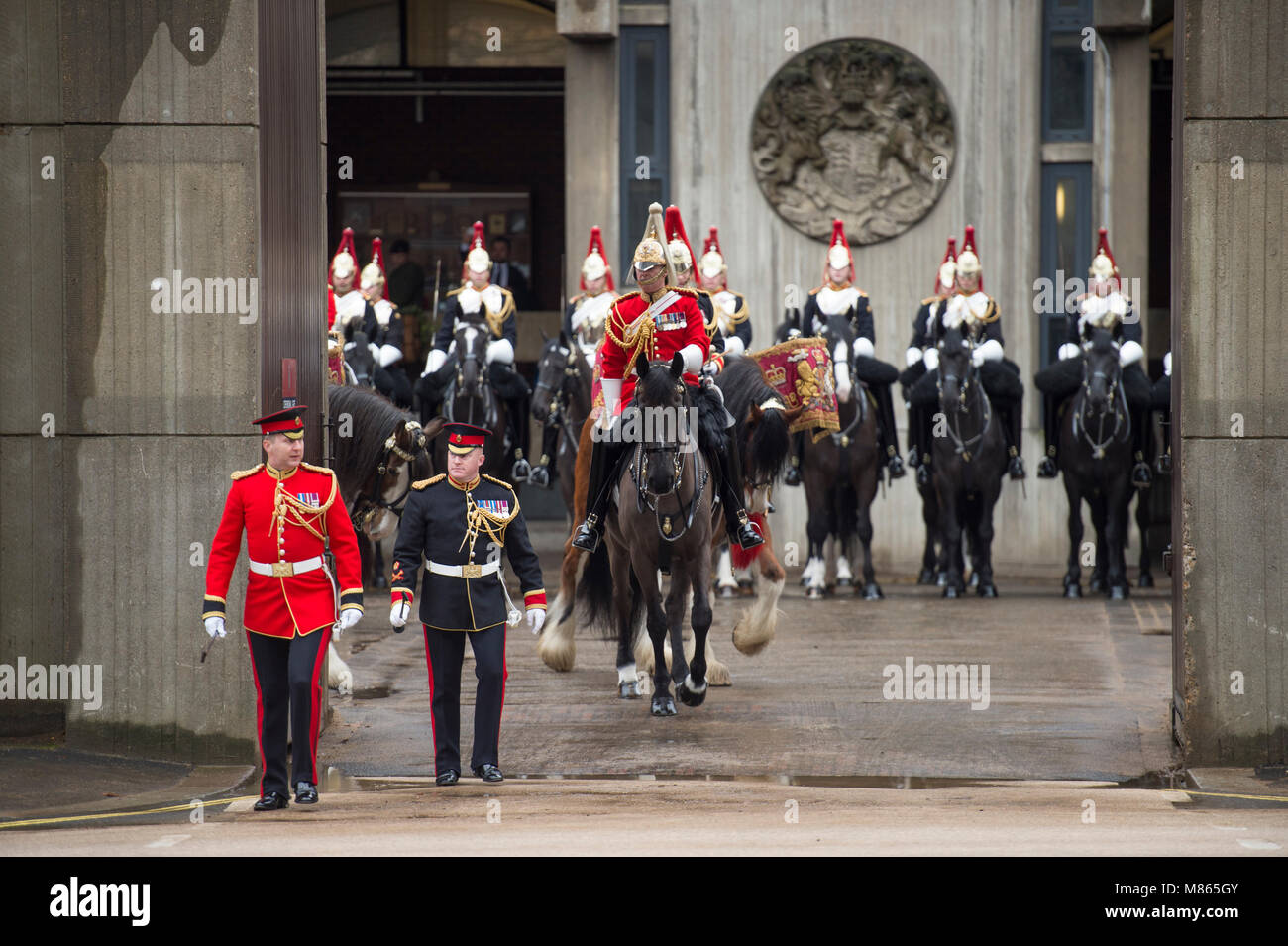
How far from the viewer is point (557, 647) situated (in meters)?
12.4

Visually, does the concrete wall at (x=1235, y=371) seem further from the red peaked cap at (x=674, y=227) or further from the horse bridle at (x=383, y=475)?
the horse bridle at (x=383, y=475)

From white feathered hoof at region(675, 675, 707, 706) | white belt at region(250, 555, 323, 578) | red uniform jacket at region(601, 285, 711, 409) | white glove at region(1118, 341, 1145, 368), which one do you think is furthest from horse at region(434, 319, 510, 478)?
white belt at region(250, 555, 323, 578)

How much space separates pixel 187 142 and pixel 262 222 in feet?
1.73

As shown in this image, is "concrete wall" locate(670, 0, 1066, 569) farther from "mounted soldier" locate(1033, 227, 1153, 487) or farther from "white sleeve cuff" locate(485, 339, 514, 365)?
"white sleeve cuff" locate(485, 339, 514, 365)

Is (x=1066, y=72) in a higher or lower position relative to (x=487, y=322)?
higher

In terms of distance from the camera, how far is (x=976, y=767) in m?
9.55

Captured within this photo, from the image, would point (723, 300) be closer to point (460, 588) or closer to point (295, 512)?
point (460, 588)

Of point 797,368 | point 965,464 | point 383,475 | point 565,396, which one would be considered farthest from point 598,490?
point 965,464

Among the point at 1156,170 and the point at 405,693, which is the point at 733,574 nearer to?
the point at 405,693

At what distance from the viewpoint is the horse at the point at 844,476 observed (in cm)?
1719

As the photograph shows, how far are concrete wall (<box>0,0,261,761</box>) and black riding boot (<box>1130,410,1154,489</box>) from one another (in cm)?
1043

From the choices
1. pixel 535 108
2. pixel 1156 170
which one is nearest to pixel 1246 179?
pixel 1156 170

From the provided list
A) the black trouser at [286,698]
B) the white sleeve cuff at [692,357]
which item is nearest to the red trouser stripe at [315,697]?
the black trouser at [286,698]

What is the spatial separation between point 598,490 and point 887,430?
702cm
